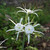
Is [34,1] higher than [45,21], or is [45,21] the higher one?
[34,1]

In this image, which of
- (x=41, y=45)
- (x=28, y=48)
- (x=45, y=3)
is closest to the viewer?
(x=28, y=48)

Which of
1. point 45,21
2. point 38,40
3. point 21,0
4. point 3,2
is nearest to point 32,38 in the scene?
point 38,40

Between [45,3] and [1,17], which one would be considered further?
[45,3]

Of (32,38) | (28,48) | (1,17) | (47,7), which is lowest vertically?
(28,48)

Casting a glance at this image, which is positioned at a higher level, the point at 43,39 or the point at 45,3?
the point at 45,3

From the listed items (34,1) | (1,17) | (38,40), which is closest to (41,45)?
(38,40)

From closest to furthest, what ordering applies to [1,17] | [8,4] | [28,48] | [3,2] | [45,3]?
[28,48], [1,17], [3,2], [8,4], [45,3]

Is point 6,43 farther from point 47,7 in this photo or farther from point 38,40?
point 47,7

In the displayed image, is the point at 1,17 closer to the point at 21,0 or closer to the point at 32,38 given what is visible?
the point at 32,38

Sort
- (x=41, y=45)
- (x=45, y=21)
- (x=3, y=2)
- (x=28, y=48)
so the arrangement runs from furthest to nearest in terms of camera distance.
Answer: (x=3, y=2)
(x=45, y=21)
(x=41, y=45)
(x=28, y=48)
